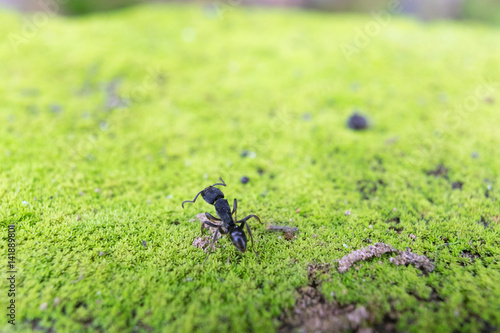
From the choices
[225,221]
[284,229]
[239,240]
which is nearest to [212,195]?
[225,221]

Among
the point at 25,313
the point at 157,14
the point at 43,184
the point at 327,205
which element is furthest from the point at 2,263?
the point at 157,14

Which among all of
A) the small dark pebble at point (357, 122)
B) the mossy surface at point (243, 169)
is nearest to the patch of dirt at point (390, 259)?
the mossy surface at point (243, 169)

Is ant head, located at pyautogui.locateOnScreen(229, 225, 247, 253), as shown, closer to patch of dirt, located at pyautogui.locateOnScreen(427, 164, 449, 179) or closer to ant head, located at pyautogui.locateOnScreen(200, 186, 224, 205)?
ant head, located at pyautogui.locateOnScreen(200, 186, 224, 205)

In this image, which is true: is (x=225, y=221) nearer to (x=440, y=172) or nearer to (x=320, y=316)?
(x=320, y=316)

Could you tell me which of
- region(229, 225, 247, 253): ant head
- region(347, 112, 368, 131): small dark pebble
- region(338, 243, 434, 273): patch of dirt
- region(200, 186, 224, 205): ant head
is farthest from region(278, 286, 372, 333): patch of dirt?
region(347, 112, 368, 131): small dark pebble

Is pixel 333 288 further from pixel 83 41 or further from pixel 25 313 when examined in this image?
pixel 83 41

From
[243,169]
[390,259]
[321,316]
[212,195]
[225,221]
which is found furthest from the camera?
[243,169]
